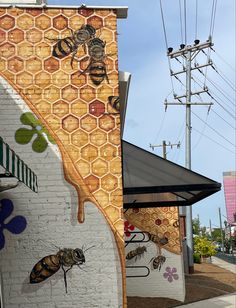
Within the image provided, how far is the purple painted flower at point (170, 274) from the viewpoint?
48.3ft

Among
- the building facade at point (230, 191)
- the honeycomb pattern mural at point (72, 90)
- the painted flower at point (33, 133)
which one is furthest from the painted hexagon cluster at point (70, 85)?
the building facade at point (230, 191)

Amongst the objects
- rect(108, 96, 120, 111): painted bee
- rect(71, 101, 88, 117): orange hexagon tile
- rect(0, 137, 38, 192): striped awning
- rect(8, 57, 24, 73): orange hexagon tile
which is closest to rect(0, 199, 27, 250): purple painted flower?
rect(0, 137, 38, 192): striped awning

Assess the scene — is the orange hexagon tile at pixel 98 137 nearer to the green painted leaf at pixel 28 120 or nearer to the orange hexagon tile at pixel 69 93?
the orange hexagon tile at pixel 69 93

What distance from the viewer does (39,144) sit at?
7.74m

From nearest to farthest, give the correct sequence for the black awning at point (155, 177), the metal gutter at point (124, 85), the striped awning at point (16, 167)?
1. the striped awning at point (16, 167)
2. the metal gutter at point (124, 85)
3. the black awning at point (155, 177)

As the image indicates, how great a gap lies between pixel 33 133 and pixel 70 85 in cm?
102

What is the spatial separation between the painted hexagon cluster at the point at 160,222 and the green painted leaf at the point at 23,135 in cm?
747

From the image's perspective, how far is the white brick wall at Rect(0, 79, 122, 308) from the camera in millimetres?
7305

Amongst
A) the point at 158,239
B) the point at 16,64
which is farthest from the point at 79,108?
the point at 158,239

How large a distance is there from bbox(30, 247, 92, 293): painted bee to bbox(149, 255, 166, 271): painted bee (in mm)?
7654

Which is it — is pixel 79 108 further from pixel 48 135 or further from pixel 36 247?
pixel 36 247

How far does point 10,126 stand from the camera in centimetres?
774

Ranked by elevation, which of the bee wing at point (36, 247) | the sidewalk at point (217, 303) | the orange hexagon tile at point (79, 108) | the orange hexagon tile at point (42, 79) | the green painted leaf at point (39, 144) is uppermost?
the orange hexagon tile at point (42, 79)

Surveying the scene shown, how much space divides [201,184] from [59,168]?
278 centimetres
